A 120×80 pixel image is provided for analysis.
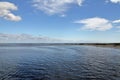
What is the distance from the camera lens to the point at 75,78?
19.5 m

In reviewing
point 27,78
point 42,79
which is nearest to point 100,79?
point 42,79

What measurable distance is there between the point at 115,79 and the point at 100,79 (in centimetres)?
184

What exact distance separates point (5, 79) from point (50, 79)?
5.54 m

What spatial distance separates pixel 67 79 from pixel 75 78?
1.17m

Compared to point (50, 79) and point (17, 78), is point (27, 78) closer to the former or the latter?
point (17, 78)

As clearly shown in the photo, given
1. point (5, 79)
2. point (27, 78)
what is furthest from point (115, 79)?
Result: point (5, 79)

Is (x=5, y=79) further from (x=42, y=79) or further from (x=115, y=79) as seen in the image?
(x=115, y=79)

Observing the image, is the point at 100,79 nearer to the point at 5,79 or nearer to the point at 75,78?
the point at 75,78

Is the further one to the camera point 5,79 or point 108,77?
point 108,77

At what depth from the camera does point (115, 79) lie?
1897cm

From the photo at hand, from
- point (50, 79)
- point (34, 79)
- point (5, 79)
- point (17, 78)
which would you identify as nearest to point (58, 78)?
point (50, 79)

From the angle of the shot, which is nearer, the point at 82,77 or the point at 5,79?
the point at 5,79

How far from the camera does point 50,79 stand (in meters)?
19.0

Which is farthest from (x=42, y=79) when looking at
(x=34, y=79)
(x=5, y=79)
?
(x=5, y=79)
